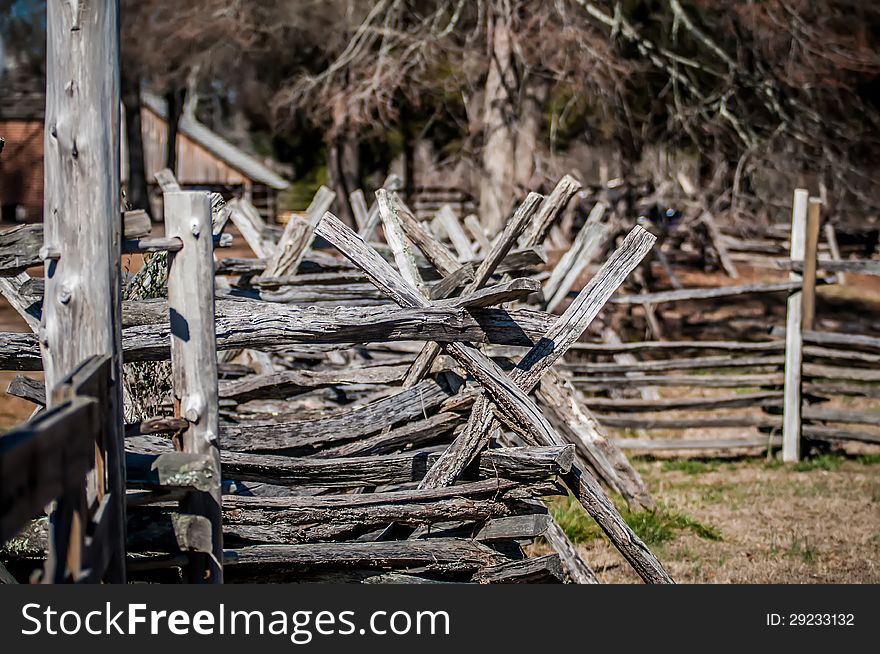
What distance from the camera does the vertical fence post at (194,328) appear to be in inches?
135

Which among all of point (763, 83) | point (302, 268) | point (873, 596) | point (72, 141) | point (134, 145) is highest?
point (134, 145)

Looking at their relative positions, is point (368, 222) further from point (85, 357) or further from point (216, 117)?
point (216, 117)

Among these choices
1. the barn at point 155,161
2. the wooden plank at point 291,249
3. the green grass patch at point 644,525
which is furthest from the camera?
the barn at point 155,161

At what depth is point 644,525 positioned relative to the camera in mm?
6504

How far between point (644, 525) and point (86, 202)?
4.42 metres

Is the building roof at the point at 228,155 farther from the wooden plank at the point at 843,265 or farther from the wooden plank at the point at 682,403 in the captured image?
the wooden plank at the point at 843,265

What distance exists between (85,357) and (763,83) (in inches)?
504

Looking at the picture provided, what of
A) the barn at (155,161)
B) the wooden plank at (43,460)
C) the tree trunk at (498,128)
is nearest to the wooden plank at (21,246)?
the wooden plank at (43,460)

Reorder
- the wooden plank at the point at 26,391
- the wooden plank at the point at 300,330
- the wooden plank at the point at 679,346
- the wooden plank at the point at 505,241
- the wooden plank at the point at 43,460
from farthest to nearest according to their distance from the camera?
the wooden plank at the point at 679,346
the wooden plank at the point at 505,241
the wooden plank at the point at 26,391
the wooden plank at the point at 300,330
the wooden plank at the point at 43,460

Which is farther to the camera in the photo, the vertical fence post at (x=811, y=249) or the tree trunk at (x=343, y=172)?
the tree trunk at (x=343, y=172)

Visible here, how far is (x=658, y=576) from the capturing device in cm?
472

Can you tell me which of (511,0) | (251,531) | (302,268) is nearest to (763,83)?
(511,0)

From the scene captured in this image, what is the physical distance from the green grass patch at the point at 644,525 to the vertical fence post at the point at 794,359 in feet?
8.25

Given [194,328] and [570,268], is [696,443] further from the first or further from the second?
[194,328]
